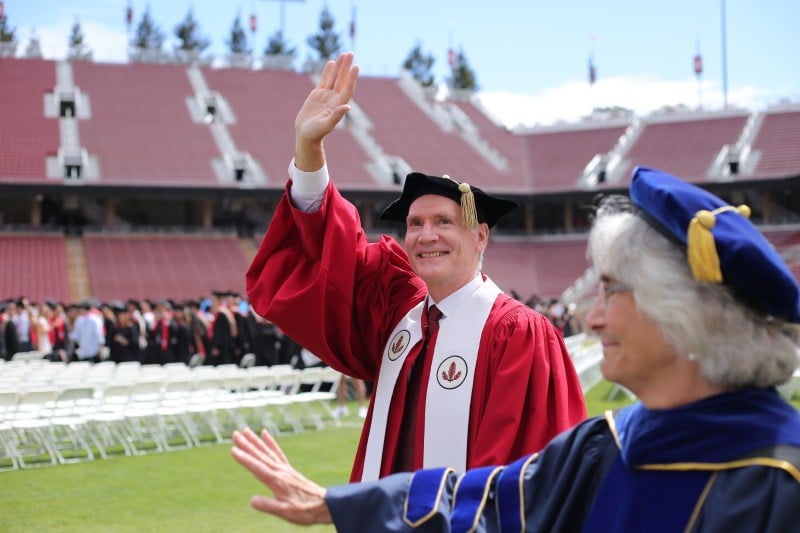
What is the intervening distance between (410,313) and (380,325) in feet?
0.40

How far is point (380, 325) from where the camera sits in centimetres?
361

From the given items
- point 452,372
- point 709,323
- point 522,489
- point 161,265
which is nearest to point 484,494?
point 522,489

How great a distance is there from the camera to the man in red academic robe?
3.19 metres

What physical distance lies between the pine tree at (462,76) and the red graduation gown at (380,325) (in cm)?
7138

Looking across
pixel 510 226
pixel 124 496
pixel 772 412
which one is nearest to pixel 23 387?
pixel 124 496

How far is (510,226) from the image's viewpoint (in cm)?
4856

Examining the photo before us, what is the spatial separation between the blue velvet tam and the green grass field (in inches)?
225

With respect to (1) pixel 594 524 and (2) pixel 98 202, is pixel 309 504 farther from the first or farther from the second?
(2) pixel 98 202

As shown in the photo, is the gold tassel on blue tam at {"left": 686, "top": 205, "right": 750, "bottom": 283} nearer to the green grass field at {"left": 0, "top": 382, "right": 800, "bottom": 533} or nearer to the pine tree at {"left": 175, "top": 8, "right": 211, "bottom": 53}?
the green grass field at {"left": 0, "top": 382, "right": 800, "bottom": 533}

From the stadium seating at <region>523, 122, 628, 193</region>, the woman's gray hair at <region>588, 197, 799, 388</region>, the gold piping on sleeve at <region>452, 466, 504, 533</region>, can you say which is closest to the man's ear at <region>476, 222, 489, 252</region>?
the gold piping on sleeve at <region>452, 466, 504, 533</region>

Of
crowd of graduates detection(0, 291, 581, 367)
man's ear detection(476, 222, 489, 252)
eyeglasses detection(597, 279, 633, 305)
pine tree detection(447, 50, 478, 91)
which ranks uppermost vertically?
pine tree detection(447, 50, 478, 91)

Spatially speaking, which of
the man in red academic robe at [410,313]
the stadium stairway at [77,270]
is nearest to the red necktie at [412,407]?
the man in red academic robe at [410,313]

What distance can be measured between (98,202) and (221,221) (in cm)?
518

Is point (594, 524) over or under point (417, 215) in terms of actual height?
under
